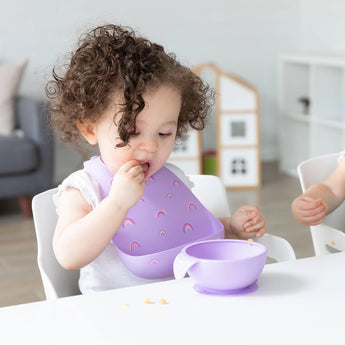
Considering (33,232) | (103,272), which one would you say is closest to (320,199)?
(103,272)

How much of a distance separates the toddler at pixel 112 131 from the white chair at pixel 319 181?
0.19 meters

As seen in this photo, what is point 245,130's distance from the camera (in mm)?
4129

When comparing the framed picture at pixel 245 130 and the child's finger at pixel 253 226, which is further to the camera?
the framed picture at pixel 245 130

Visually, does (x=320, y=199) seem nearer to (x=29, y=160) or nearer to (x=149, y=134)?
(x=149, y=134)

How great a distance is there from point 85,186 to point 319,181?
2.08ft

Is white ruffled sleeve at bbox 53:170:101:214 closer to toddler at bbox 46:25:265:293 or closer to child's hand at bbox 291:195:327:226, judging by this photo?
toddler at bbox 46:25:265:293

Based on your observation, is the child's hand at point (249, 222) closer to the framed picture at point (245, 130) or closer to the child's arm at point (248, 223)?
the child's arm at point (248, 223)

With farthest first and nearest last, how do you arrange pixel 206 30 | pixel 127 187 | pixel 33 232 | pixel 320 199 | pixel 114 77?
1. pixel 206 30
2. pixel 33 232
3. pixel 320 199
4. pixel 114 77
5. pixel 127 187

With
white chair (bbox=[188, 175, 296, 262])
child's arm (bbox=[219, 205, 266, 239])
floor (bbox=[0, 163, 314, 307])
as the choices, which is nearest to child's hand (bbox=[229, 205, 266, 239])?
child's arm (bbox=[219, 205, 266, 239])

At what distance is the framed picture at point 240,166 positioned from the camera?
411 cm

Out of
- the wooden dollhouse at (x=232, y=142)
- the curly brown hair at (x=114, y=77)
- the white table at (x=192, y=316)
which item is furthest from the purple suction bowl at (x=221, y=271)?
the wooden dollhouse at (x=232, y=142)

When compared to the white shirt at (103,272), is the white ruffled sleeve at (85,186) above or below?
above

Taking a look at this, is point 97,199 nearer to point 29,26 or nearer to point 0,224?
point 0,224

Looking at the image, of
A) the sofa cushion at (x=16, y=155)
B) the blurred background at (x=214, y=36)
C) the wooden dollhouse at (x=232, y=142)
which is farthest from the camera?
the blurred background at (x=214, y=36)
